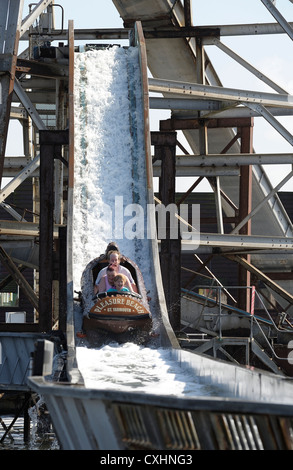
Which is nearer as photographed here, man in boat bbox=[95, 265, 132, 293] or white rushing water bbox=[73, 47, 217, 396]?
man in boat bbox=[95, 265, 132, 293]

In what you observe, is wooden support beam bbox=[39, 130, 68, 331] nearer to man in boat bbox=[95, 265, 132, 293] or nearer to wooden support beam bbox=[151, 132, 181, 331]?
wooden support beam bbox=[151, 132, 181, 331]

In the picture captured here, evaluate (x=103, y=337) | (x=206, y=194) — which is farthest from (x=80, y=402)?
(x=206, y=194)

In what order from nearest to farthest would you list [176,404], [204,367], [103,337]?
[176,404]
[204,367]
[103,337]

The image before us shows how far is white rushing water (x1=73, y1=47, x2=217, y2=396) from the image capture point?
46.0 ft

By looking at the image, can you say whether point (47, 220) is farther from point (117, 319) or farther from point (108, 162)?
point (117, 319)

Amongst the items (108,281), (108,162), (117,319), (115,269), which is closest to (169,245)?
(108,162)

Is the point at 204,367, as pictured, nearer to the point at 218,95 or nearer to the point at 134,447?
the point at 134,447

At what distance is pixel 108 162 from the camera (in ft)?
52.1

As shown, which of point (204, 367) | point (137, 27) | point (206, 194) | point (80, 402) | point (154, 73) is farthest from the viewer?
point (206, 194)
